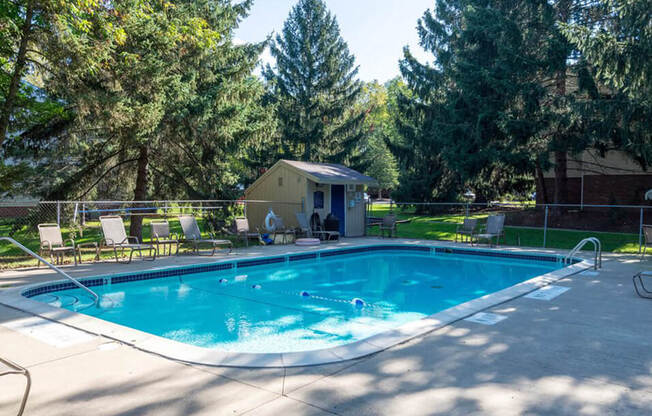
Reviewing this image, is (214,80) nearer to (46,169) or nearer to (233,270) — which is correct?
(46,169)

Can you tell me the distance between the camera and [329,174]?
15398 millimetres

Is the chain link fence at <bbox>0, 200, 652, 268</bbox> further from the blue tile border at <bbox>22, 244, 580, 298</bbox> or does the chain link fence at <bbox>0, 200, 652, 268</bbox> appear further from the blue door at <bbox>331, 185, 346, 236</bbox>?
the blue tile border at <bbox>22, 244, 580, 298</bbox>

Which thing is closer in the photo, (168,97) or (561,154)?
(168,97)

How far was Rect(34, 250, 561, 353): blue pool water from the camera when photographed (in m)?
6.21

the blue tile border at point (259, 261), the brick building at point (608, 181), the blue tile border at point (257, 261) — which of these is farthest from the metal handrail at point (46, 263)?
the brick building at point (608, 181)

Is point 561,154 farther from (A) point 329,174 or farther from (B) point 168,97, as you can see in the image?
(B) point 168,97

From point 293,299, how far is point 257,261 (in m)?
3.19

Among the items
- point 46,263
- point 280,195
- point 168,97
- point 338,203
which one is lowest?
point 46,263

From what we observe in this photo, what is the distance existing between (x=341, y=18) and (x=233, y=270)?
22041mm

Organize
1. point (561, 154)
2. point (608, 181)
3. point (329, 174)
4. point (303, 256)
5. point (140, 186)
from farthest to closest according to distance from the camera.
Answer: point (608, 181) < point (561, 154) < point (329, 174) < point (140, 186) < point (303, 256)

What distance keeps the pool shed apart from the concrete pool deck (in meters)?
10.6

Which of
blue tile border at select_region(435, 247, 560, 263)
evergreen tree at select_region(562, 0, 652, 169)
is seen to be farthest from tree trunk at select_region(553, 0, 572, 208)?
blue tile border at select_region(435, 247, 560, 263)

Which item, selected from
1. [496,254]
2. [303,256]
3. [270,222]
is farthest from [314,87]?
[496,254]

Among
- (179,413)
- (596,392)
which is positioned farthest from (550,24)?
(179,413)
